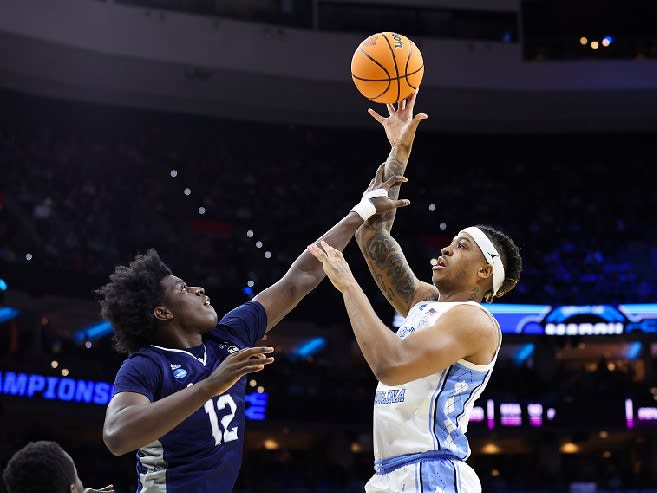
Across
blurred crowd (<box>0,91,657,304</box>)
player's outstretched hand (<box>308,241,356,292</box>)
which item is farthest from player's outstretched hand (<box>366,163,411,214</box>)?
blurred crowd (<box>0,91,657,304</box>)

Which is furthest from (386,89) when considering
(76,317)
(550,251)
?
(550,251)

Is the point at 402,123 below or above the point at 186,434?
above

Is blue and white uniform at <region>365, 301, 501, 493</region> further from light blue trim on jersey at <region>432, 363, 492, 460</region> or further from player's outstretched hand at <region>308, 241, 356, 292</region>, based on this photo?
player's outstretched hand at <region>308, 241, 356, 292</region>

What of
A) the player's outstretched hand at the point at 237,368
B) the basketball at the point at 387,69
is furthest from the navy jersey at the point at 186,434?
the basketball at the point at 387,69

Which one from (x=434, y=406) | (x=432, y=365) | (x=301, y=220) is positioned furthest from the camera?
(x=301, y=220)

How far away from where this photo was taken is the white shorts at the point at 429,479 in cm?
427

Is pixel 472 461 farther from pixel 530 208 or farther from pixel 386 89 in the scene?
pixel 386 89

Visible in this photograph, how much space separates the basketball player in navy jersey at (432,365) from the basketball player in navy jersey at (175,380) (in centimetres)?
58

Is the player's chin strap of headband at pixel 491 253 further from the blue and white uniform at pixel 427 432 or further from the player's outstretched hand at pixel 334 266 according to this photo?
the player's outstretched hand at pixel 334 266

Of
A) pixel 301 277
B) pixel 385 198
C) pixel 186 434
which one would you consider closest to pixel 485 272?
pixel 385 198

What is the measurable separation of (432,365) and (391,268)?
1.33 metres

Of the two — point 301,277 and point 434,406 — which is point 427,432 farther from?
point 301,277

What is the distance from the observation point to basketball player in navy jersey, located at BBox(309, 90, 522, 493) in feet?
13.5

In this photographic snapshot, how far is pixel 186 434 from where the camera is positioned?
393cm
